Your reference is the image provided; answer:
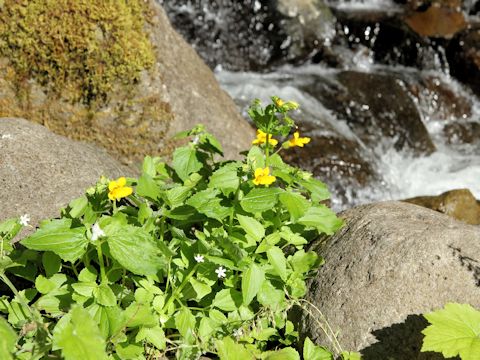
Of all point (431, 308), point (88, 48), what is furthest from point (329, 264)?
point (88, 48)

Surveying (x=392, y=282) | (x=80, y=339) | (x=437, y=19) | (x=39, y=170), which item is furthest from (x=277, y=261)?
(x=437, y=19)

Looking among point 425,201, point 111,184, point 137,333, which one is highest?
point 111,184

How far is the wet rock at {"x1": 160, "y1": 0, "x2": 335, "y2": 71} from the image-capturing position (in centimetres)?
777

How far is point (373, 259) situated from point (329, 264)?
21cm

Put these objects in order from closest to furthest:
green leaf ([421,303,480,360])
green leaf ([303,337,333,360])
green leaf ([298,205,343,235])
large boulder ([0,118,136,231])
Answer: green leaf ([421,303,480,360]) → green leaf ([303,337,333,360]) → green leaf ([298,205,343,235]) → large boulder ([0,118,136,231])

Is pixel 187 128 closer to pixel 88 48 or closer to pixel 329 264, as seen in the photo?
pixel 88 48

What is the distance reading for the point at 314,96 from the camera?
6727mm

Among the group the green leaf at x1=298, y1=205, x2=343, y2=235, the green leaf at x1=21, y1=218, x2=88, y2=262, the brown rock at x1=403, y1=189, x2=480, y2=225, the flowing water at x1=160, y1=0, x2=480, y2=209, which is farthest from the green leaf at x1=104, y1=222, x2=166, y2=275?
the flowing water at x1=160, y1=0, x2=480, y2=209

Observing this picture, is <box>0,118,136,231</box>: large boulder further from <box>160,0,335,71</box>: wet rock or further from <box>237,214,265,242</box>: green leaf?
<box>160,0,335,71</box>: wet rock

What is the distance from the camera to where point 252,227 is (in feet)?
7.99

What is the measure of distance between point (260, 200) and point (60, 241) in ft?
2.52

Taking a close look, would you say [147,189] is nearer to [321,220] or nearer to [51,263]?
[51,263]

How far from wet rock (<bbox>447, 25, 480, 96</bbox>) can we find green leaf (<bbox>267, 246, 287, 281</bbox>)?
6.36 meters

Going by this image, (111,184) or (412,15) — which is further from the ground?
(111,184)
